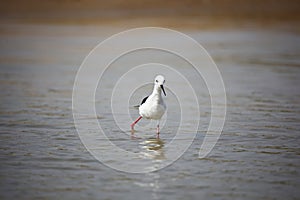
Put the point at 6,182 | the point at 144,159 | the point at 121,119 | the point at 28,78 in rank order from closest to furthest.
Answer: the point at 6,182, the point at 144,159, the point at 121,119, the point at 28,78

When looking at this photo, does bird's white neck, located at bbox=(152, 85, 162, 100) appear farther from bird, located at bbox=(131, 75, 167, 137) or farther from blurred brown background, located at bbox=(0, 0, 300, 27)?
blurred brown background, located at bbox=(0, 0, 300, 27)

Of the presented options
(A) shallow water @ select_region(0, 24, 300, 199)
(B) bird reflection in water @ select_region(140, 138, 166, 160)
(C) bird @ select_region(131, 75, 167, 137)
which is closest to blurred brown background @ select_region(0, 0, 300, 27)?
(A) shallow water @ select_region(0, 24, 300, 199)

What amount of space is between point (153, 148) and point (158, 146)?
150 mm

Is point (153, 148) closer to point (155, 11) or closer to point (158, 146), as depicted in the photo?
point (158, 146)

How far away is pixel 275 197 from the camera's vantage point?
7445 mm

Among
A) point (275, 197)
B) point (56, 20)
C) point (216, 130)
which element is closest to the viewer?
point (275, 197)

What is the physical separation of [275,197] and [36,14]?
2983 cm

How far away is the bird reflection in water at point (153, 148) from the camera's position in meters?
9.34

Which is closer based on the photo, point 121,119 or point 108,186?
point 108,186

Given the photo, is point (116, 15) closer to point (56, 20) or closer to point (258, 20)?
point (56, 20)

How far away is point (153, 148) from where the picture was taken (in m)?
9.85

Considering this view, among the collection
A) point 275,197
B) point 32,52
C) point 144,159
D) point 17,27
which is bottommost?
point 275,197

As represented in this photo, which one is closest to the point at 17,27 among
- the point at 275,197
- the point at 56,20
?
the point at 56,20

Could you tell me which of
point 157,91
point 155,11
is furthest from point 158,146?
point 155,11
